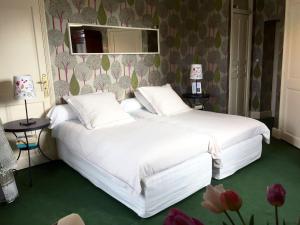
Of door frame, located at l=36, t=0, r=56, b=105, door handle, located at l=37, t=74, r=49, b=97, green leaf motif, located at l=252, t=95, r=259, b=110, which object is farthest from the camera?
green leaf motif, located at l=252, t=95, r=259, b=110

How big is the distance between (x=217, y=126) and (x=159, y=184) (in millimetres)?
1038

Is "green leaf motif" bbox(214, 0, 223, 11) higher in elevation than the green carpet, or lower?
higher

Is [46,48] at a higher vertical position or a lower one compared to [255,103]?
higher

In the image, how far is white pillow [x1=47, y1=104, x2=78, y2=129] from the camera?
124 inches

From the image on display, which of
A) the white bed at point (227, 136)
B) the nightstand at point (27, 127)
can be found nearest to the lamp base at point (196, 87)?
the white bed at point (227, 136)

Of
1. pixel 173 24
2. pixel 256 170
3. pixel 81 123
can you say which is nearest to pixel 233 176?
pixel 256 170

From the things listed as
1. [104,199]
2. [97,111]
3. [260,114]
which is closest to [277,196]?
[104,199]

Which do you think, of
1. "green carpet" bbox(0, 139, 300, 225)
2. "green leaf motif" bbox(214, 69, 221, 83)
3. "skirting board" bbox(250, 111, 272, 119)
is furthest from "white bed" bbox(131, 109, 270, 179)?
"skirting board" bbox(250, 111, 272, 119)

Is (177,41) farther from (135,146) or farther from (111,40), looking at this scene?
(135,146)

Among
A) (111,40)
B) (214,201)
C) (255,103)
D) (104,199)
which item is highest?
(111,40)

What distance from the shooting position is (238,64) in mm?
4625

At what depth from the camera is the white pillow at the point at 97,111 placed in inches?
115

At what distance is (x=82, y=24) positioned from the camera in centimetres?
337

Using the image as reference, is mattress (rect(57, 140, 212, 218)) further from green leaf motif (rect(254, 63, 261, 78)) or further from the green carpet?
green leaf motif (rect(254, 63, 261, 78))
